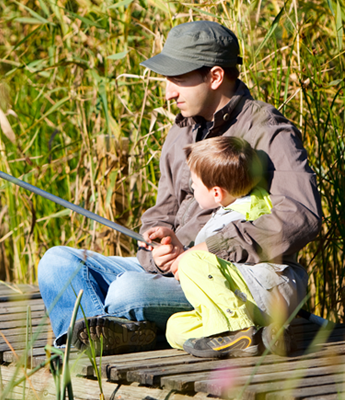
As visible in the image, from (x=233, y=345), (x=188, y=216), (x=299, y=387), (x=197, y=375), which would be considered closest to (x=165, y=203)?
(x=188, y=216)

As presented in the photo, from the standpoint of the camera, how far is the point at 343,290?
234 cm

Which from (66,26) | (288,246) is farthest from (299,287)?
(66,26)

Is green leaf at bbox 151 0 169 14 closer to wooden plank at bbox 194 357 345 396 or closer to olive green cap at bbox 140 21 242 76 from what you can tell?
olive green cap at bbox 140 21 242 76

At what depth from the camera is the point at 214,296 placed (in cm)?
168

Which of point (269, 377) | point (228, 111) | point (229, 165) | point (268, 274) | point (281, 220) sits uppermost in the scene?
point (228, 111)

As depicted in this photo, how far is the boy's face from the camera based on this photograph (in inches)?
74.7

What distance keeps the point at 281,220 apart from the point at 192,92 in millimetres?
548

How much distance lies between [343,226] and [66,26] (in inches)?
63.4

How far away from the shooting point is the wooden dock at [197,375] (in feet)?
4.57

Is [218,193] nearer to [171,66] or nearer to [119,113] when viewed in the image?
[171,66]

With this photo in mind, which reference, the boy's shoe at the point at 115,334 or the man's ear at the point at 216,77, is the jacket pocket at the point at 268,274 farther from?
the man's ear at the point at 216,77

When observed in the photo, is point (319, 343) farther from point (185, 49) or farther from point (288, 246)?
point (185, 49)

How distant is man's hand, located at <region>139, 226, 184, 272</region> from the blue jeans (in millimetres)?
89

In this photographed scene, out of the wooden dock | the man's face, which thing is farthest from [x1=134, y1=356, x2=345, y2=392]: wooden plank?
the man's face
